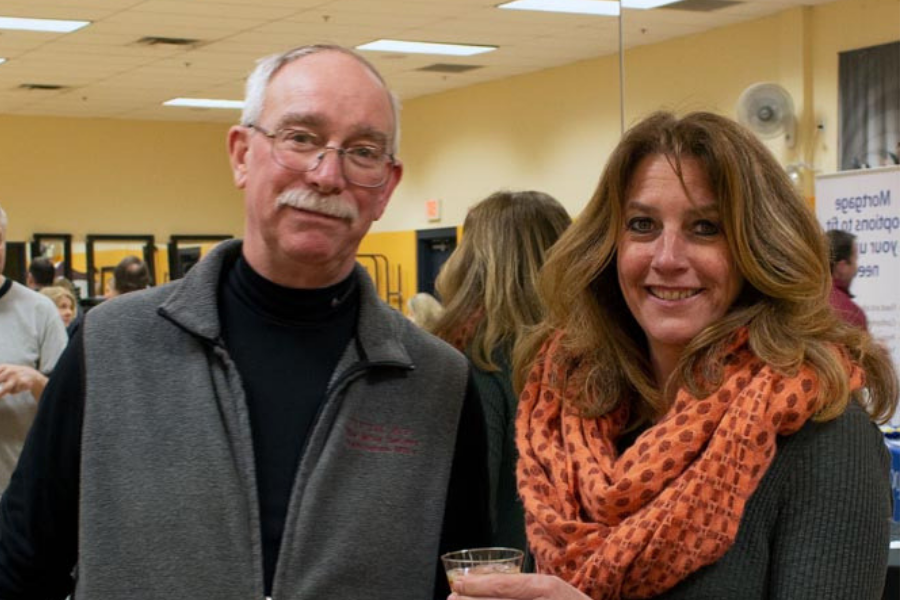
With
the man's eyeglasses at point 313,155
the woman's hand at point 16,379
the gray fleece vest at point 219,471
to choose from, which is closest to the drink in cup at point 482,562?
the gray fleece vest at point 219,471

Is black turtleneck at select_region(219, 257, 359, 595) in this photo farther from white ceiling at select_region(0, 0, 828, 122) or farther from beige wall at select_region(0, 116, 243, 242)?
beige wall at select_region(0, 116, 243, 242)

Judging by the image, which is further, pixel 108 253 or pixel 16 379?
pixel 108 253

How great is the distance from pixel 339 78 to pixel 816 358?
2.61ft

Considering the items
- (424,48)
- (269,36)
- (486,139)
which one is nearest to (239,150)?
(269,36)

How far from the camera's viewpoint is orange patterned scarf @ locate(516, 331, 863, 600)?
192 centimetres

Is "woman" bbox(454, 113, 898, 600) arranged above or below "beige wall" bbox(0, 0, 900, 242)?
below

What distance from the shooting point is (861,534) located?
6.17 ft

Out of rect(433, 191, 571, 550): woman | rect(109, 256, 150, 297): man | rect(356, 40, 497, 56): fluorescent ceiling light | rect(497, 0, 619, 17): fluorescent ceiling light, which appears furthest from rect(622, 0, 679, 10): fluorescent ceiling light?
rect(433, 191, 571, 550): woman

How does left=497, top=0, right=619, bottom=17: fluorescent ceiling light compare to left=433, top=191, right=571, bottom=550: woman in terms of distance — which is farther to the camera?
left=497, top=0, right=619, bottom=17: fluorescent ceiling light

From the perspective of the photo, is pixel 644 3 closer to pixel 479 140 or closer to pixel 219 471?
pixel 479 140

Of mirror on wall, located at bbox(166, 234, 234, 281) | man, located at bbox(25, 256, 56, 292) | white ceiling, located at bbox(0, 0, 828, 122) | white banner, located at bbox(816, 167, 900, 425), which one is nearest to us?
white banner, located at bbox(816, 167, 900, 425)

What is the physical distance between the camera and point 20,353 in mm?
4375

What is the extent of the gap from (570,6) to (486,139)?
4.38 m

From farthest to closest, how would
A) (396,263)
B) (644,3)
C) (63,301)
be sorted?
(396,263), (644,3), (63,301)
